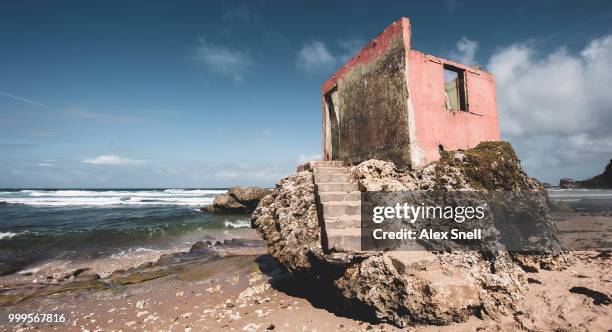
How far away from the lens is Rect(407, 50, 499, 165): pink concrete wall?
6.05m

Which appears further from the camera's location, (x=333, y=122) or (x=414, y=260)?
(x=333, y=122)

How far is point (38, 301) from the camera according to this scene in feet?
22.5

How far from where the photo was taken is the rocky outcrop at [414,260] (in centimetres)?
413

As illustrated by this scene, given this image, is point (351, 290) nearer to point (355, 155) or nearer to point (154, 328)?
point (154, 328)

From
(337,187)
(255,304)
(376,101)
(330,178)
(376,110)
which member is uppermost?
(376,101)

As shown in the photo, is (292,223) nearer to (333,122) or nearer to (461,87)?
(333,122)

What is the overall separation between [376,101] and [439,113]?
1.38 metres

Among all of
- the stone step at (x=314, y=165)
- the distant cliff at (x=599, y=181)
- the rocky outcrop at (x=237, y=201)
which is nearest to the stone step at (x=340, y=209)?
the stone step at (x=314, y=165)

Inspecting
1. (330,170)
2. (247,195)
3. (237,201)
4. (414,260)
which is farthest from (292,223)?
(237,201)

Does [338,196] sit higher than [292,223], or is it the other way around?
[338,196]

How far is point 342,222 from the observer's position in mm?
5270

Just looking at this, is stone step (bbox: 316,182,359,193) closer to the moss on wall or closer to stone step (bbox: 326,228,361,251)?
the moss on wall

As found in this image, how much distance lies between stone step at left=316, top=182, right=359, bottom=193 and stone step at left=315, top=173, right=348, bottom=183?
33 centimetres

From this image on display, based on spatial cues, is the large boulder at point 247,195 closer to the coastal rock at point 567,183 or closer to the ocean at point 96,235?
the ocean at point 96,235
